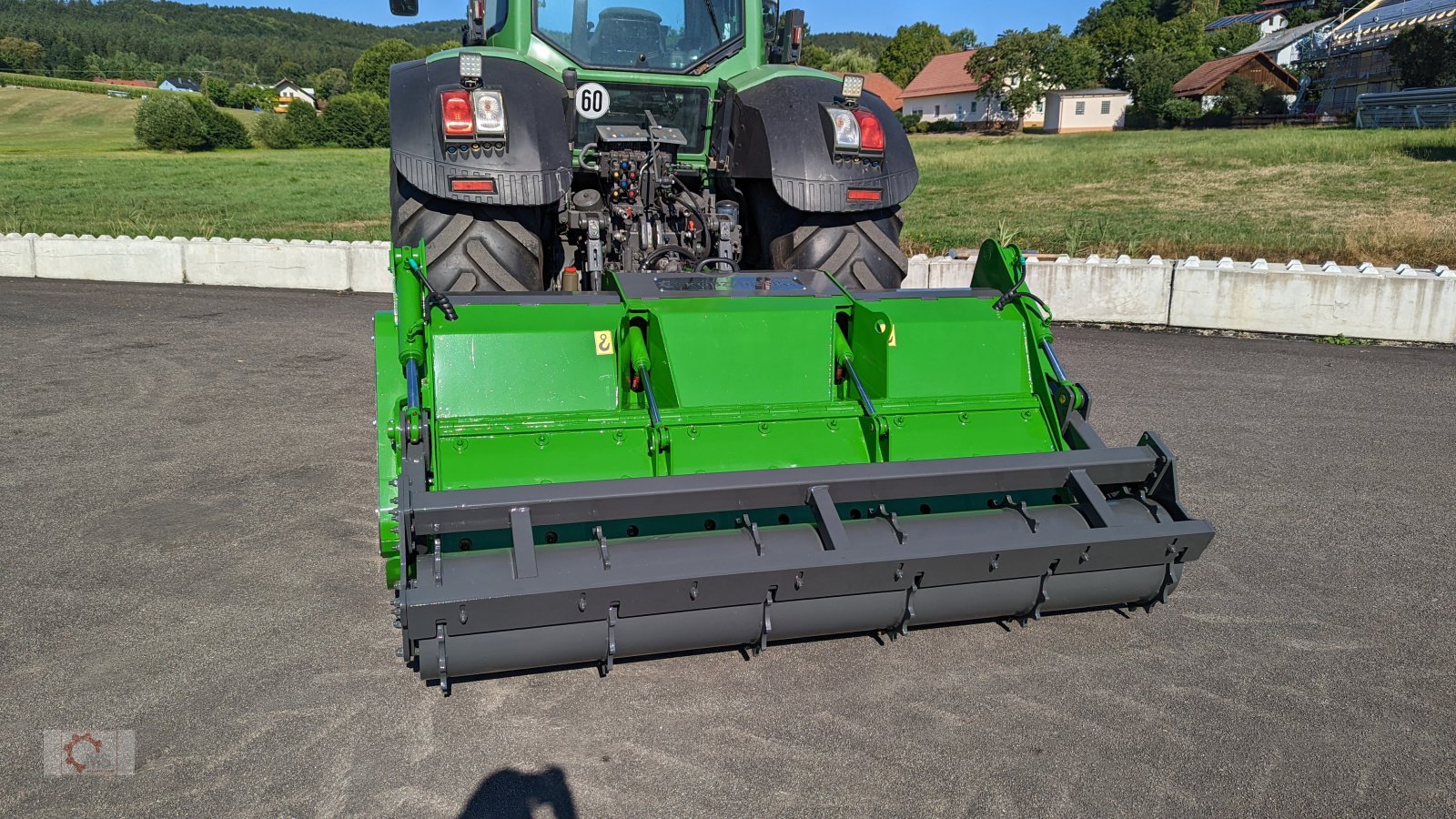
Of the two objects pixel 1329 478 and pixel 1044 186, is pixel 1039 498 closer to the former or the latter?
pixel 1329 478

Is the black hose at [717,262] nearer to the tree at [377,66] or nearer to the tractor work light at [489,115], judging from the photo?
the tractor work light at [489,115]

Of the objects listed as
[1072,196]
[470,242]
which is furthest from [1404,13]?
[470,242]

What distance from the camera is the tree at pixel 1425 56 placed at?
139ft

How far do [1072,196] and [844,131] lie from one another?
59.5ft

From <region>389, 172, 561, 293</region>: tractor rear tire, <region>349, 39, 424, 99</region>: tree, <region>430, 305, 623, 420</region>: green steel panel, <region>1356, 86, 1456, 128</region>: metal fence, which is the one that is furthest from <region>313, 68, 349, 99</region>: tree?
<region>430, 305, 623, 420</region>: green steel panel

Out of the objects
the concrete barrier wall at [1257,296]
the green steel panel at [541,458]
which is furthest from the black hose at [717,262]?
the concrete barrier wall at [1257,296]

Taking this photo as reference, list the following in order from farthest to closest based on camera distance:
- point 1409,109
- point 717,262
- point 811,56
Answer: point 1409,109 → point 811,56 → point 717,262

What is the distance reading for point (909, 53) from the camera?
3359 inches

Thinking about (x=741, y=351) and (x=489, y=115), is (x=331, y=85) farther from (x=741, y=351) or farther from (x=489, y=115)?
(x=741, y=351)

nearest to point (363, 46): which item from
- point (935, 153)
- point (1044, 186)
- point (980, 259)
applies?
point (935, 153)

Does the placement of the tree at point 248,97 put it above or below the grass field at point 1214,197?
above

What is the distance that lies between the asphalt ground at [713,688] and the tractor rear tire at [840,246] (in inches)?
74.9

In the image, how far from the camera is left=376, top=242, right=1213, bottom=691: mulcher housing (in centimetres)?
302

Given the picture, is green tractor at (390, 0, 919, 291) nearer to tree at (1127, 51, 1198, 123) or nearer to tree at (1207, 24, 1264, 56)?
tree at (1127, 51, 1198, 123)
